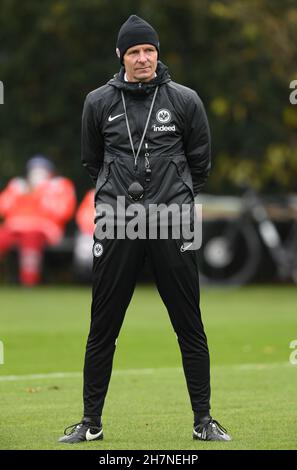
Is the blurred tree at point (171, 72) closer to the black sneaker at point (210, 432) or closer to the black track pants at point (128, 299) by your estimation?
the black track pants at point (128, 299)

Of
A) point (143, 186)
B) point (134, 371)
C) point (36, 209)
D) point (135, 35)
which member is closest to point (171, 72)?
point (36, 209)

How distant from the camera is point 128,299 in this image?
8.00m

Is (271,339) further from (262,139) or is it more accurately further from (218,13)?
(262,139)

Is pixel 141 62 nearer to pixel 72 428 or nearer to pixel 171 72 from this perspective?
pixel 72 428

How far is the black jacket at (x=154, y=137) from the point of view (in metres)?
7.85

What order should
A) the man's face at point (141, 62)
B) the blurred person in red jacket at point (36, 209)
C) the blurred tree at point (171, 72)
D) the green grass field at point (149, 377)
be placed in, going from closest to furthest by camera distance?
the man's face at point (141, 62) < the green grass field at point (149, 377) < the blurred person in red jacket at point (36, 209) < the blurred tree at point (171, 72)

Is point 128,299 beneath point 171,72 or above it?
beneath

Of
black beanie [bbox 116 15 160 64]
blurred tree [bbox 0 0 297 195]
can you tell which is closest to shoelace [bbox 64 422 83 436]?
black beanie [bbox 116 15 160 64]

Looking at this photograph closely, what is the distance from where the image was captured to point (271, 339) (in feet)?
49.1

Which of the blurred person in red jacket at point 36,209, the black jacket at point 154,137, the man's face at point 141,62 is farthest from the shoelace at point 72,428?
the blurred person in red jacket at point 36,209

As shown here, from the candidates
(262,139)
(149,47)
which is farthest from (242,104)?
(149,47)

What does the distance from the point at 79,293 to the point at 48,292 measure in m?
0.59

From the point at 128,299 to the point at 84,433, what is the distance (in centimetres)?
80

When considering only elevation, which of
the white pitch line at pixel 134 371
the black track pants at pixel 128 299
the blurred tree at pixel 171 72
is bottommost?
the white pitch line at pixel 134 371
